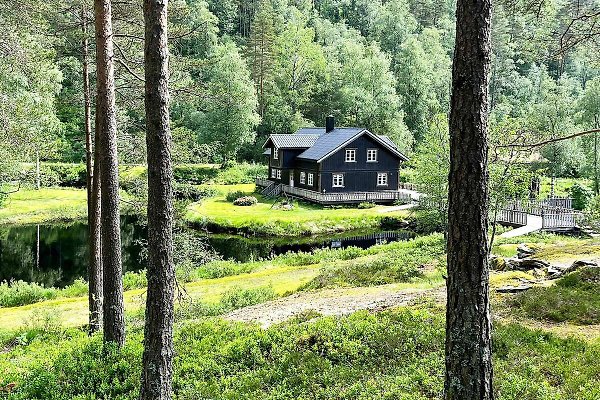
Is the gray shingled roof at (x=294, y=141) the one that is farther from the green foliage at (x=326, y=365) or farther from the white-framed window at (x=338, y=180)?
the green foliage at (x=326, y=365)

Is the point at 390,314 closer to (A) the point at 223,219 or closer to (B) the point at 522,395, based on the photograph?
(B) the point at 522,395

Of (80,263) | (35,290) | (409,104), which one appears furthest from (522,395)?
(409,104)

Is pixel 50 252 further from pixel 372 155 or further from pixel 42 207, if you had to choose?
pixel 372 155

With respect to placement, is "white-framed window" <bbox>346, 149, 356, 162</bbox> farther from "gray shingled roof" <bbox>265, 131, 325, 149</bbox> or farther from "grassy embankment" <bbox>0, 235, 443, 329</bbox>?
"grassy embankment" <bbox>0, 235, 443, 329</bbox>

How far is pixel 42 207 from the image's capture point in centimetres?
3575

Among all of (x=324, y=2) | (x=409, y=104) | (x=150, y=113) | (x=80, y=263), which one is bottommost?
(x=80, y=263)

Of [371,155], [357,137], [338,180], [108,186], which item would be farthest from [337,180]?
[108,186]

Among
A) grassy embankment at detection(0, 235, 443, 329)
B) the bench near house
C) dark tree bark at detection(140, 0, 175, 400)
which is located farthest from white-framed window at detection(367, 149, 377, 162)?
dark tree bark at detection(140, 0, 175, 400)

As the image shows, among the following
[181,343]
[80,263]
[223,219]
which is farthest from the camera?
[223,219]

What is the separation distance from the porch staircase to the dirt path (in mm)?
29338

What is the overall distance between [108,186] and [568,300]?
27.3 feet

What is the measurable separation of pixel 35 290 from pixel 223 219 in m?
15.7

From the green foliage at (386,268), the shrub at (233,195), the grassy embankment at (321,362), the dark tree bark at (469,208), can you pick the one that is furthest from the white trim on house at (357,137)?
the dark tree bark at (469,208)

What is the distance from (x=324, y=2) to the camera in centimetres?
10644
